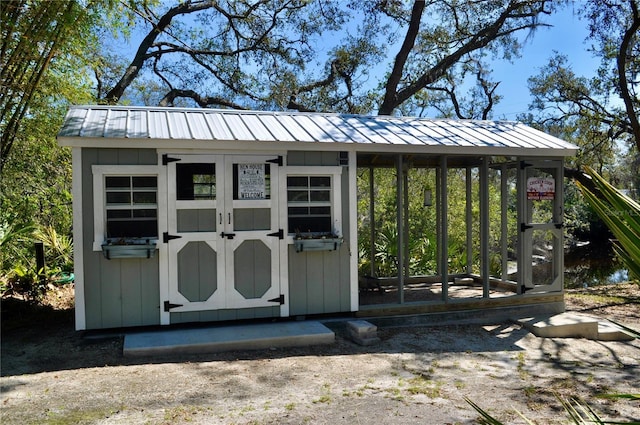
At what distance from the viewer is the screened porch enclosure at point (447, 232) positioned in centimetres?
712

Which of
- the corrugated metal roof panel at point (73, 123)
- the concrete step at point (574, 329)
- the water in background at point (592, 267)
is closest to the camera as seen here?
the corrugated metal roof panel at point (73, 123)

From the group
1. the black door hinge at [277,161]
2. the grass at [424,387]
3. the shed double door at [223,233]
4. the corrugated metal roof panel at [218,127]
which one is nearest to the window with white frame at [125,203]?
the shed double door at [223,233]

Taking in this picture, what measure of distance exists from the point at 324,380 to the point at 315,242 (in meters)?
1.88

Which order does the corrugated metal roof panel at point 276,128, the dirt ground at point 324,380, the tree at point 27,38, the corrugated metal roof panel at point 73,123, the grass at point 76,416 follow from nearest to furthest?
1. the grass at point 76,416
2. the dirt ground at point 324,380
3. the tree at point 27,38
4. the corrugated metal roof panel at point 73,123
5. the corrugated metal roof panel at point 276,128

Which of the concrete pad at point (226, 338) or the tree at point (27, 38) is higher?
the tree at point (27, 38)

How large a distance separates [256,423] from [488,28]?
13.3 metres

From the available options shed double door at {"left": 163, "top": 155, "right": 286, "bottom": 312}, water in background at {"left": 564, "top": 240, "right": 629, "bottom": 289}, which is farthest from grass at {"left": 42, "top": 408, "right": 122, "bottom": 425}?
water in background at {"left": 564, "top": 240, "right": 629, "bottom": 289}

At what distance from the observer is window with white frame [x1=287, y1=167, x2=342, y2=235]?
622 centimetres

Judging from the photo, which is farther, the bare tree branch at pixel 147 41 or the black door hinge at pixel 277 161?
the bare tree branch at pixel 147 41

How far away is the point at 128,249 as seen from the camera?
5.50 metres

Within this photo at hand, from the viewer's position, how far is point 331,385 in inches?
174

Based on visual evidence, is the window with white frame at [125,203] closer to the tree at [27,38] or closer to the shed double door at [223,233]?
the shed double door at [223,233]

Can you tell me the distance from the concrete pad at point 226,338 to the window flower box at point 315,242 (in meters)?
0.85

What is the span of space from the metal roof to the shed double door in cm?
29
